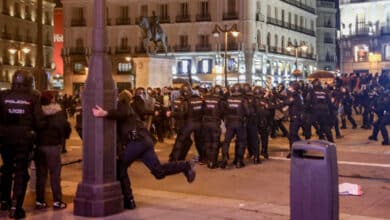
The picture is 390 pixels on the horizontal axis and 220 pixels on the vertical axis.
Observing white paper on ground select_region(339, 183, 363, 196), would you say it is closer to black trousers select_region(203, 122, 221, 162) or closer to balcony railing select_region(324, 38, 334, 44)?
black trousers select_region(203, 122, 221, 162)

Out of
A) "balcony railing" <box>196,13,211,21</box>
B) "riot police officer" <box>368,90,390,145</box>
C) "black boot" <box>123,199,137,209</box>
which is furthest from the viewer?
"balcony railing" <box>196,13,211,21</box>

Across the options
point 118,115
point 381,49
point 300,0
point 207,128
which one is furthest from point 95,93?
point 300,0

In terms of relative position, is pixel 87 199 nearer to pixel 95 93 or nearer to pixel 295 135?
pixel 95 93

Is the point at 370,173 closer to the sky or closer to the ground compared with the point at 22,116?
closer to the ground

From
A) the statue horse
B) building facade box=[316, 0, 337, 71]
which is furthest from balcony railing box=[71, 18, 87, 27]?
the statue horse

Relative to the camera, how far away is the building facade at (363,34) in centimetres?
7256

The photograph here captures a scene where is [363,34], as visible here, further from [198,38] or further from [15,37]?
[15,37]

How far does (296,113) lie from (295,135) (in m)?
0.55

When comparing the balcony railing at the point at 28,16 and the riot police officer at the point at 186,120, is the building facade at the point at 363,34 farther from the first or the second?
the riot police officer at the point at 186,120

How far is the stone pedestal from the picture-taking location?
3175cm

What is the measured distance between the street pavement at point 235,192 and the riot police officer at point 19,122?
48 centimetres

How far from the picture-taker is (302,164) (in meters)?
6.50

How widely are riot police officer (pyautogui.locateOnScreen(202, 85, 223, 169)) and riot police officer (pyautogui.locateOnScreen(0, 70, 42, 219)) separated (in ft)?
19.2

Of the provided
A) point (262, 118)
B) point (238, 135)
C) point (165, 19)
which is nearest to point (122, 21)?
point (165, 19)
